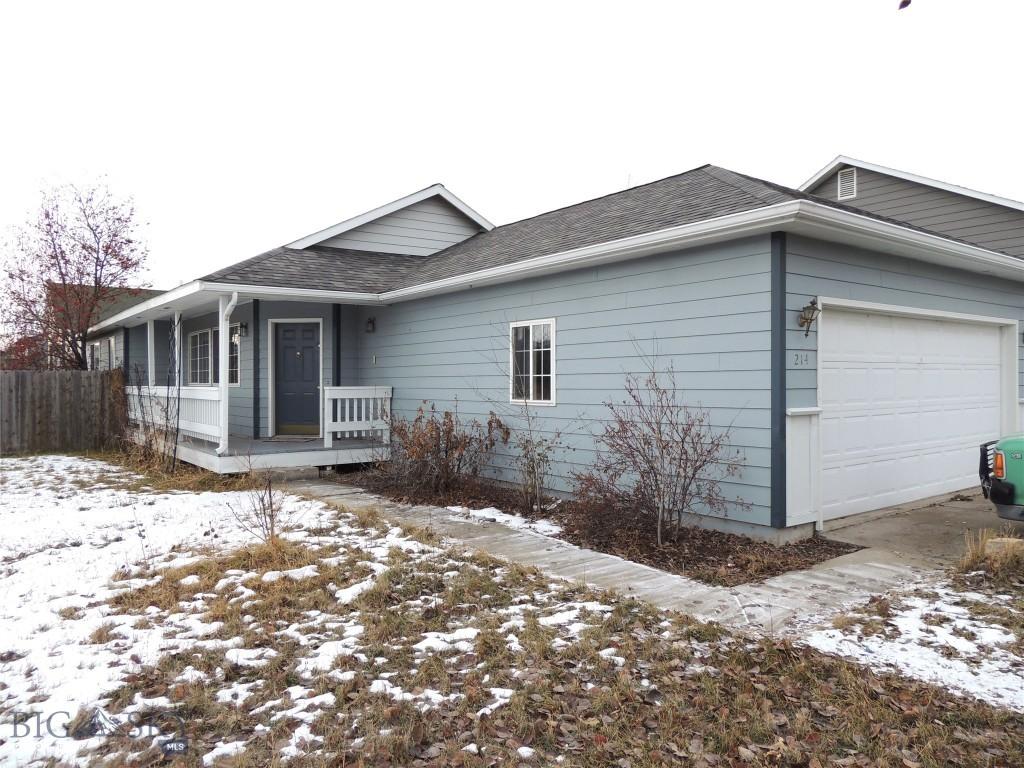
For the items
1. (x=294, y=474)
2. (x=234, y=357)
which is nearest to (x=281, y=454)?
(x=294, y=474)

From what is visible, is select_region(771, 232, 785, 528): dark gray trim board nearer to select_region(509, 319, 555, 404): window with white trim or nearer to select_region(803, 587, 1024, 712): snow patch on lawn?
select_region(803, 587, 1024, 712): snow patch on lawn

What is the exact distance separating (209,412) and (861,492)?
339 inches

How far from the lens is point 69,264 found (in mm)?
16797

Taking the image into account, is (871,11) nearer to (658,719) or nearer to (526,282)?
(658,719)

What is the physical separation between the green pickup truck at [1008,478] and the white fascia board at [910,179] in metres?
8.43

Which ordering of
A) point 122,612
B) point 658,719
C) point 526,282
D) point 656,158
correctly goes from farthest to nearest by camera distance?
point 656,158, point 526,282, point 122,612, point 658,719

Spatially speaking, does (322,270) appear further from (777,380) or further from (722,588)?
(722,588)

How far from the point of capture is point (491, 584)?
15.6 feet

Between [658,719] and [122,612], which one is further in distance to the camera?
[122,612]

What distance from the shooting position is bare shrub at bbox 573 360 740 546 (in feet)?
19.8

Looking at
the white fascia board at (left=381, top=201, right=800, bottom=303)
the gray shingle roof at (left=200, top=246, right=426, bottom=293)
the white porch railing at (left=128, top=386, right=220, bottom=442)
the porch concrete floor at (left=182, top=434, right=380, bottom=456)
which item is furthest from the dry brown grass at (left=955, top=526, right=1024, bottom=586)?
the white porch railing at (left=128, top=386, right=220, bottom=442)

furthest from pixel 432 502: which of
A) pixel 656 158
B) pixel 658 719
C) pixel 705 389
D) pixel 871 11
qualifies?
pixel 656 158

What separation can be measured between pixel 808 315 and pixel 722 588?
8.58ft

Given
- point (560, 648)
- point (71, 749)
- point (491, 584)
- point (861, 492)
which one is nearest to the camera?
point (71, 749)
